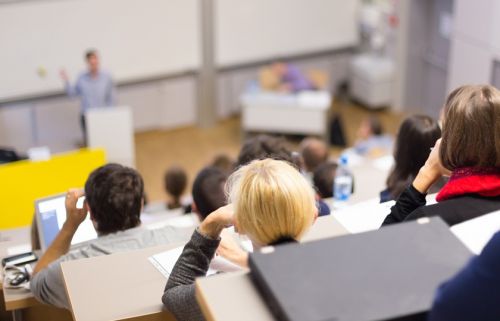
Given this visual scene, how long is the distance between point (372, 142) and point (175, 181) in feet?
7.99

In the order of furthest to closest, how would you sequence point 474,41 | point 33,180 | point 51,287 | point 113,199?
point 474,41 → point 33,180 → point 113,199 → point 51,287

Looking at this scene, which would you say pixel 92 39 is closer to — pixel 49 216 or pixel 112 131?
pixel 112 131

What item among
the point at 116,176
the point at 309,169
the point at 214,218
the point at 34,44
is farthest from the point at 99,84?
the point at 214,218

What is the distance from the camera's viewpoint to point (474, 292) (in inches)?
62.1

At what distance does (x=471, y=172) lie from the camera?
2338 millimetres

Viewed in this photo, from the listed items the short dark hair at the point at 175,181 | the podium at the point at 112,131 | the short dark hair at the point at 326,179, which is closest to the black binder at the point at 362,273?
the short dark hair at the point at 326,179

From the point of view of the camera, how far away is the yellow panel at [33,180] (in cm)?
594

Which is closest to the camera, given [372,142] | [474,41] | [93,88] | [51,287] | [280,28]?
[51,287]

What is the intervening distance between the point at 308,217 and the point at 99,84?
645 centimetres

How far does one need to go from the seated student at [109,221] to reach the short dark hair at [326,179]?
1.70 meters

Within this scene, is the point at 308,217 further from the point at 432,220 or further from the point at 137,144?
the point at 137,144

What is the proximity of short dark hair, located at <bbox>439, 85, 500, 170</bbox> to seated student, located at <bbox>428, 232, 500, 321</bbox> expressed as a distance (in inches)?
31.1

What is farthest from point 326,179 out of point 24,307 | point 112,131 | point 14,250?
point 112,131

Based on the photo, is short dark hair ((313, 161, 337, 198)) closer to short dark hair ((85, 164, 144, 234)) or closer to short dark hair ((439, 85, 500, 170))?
short dark hair ((85, 164, 144, 234))
